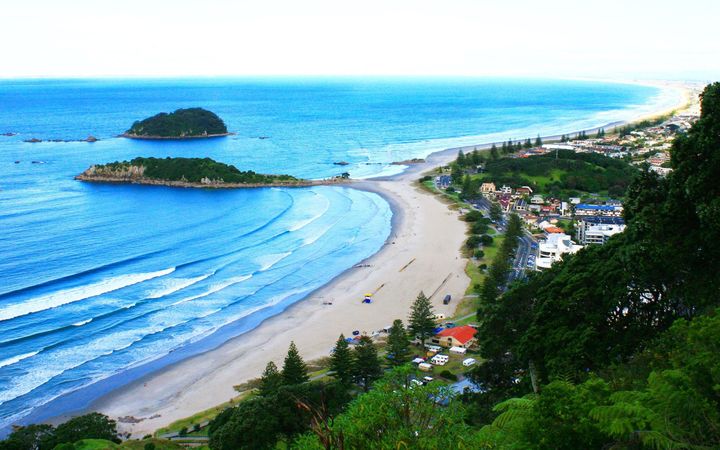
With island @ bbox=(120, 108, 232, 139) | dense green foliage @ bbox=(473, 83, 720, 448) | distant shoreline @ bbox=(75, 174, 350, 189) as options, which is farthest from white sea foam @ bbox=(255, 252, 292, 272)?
island @ bbox=(120, 108, 232, 139)

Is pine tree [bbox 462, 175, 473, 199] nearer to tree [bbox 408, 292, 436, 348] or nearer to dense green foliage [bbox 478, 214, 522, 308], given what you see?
dense green foliage [bbox 478, 214, 522, 308]

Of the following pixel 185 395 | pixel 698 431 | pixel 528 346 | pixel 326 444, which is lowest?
pixel 185 395

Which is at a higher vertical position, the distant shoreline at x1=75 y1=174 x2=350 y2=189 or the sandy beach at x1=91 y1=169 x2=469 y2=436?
the distant shoreline at x1=75 y1=174 x2=350 y2=189

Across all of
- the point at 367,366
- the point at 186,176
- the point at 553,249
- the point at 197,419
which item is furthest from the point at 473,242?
the point at 186,176

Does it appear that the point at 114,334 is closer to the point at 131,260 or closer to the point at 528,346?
the point at 131,260

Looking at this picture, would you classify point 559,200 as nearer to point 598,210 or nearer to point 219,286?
point 598,210

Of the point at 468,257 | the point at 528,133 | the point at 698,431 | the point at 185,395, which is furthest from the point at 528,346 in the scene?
the point at 528,133
